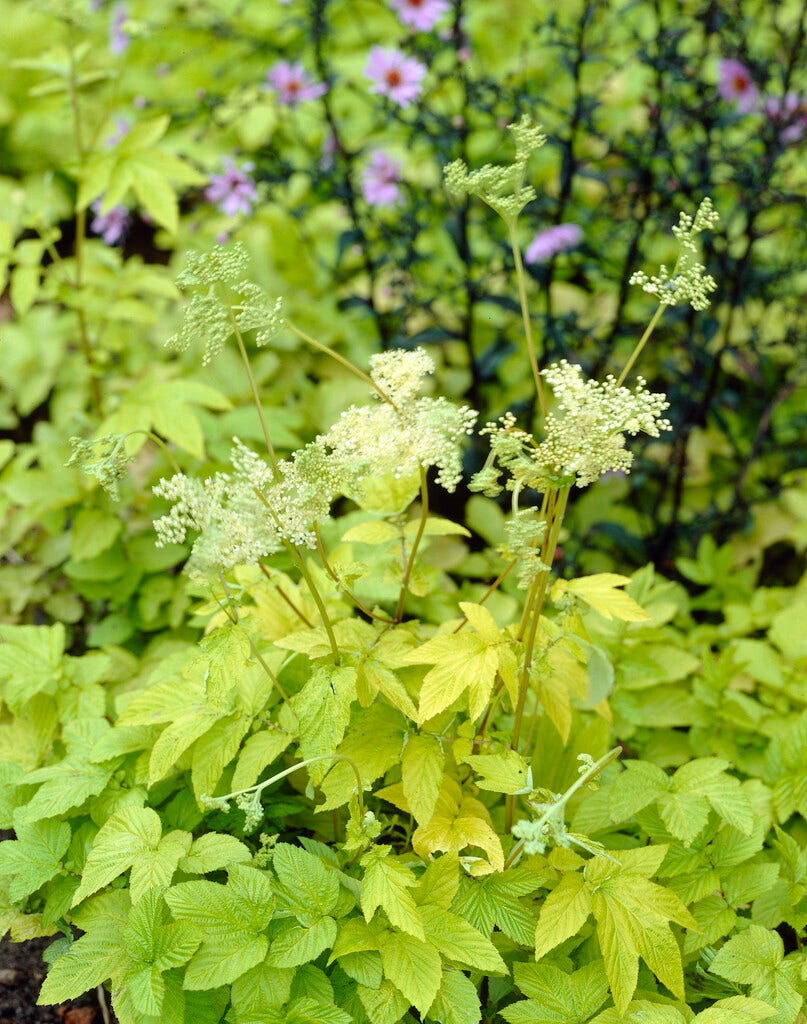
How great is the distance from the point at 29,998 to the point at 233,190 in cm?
199

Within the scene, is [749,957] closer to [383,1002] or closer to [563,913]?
[563,913]

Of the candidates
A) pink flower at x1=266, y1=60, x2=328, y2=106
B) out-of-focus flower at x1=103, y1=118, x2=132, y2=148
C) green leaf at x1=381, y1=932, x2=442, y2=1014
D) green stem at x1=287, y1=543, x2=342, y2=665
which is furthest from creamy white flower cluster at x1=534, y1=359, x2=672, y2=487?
out-of-focus flower at x1=103, y1=118, x2=132, y2=148

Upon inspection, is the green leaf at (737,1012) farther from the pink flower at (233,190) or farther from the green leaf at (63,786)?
the pink flower at (233,190)

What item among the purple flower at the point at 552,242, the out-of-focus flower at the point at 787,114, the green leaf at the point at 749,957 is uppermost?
the out-of-focus flower at the point at 787,114

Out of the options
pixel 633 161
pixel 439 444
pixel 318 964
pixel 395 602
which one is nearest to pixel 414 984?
pixel 318 964

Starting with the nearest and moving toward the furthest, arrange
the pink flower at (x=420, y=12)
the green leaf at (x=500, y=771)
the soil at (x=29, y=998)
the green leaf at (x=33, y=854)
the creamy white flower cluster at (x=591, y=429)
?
the creamy white flower cluster at (x=591, y=429), the green leaf at (x=500, y=771), the green leaf at (x=33, y=854), the soil at (x=29, y=998), the pink flower at (x=420, y=12)

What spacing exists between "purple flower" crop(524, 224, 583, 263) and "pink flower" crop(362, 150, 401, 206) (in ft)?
1.57

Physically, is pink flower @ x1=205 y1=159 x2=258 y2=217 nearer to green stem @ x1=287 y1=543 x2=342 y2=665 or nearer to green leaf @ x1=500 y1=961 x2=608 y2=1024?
green stem @ x1=287 y1=543 x2=342 y2=665

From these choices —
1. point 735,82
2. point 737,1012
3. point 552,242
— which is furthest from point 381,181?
point 737,1012

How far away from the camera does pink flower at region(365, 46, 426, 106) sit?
7.47ft

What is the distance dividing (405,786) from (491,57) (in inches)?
131

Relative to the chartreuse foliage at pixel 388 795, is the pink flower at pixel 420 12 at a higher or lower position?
higher

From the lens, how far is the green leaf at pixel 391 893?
1109 mm

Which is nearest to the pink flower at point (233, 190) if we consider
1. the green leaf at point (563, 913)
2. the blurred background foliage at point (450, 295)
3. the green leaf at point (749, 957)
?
the blurred background foliage at point (450, 295)
